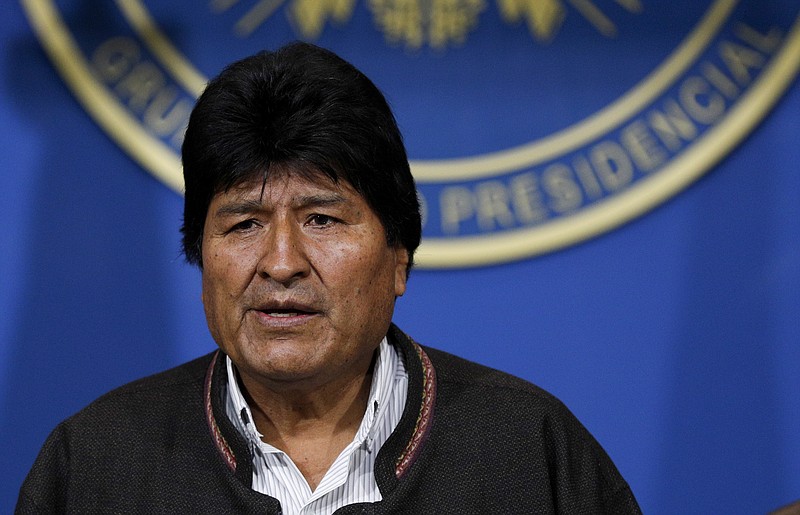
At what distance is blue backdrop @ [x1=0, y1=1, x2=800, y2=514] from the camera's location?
2.24 m

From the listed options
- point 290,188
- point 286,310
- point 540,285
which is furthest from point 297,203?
point 540,285

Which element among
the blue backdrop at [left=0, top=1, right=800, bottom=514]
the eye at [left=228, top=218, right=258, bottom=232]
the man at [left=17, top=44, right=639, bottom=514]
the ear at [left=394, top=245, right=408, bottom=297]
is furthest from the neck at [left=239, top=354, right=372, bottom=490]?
the blue backdrop at [left=0, top=1, right=800, bottom=514]

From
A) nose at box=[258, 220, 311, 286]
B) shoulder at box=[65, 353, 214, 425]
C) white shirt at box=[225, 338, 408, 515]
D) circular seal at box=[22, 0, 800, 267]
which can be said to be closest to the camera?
nose at box=[258, 220, 311, 286]

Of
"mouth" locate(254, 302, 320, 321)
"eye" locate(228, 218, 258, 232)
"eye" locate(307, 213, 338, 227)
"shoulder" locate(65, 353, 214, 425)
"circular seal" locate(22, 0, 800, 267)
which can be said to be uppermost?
"circular seal" locate(22, 0, 800, 267)

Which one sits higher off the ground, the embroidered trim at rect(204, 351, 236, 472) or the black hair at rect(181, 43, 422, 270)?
the black hair at rect(181, 43, 422, 270)

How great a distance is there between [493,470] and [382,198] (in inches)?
15.8

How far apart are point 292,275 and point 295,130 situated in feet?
0.59

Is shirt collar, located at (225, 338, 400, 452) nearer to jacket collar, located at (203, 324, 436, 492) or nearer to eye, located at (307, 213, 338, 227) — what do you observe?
jacket collar, located at (203, 324, 436, 492)

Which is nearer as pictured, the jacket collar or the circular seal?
the jacket collar

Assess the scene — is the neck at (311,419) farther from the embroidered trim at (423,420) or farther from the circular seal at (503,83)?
the circular seal at (503,83)

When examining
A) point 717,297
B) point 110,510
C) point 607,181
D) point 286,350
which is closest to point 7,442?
point 110,510

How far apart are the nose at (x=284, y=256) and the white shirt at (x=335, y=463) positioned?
23cm

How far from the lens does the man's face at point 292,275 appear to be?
1.38m

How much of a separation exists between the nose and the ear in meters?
0.18
